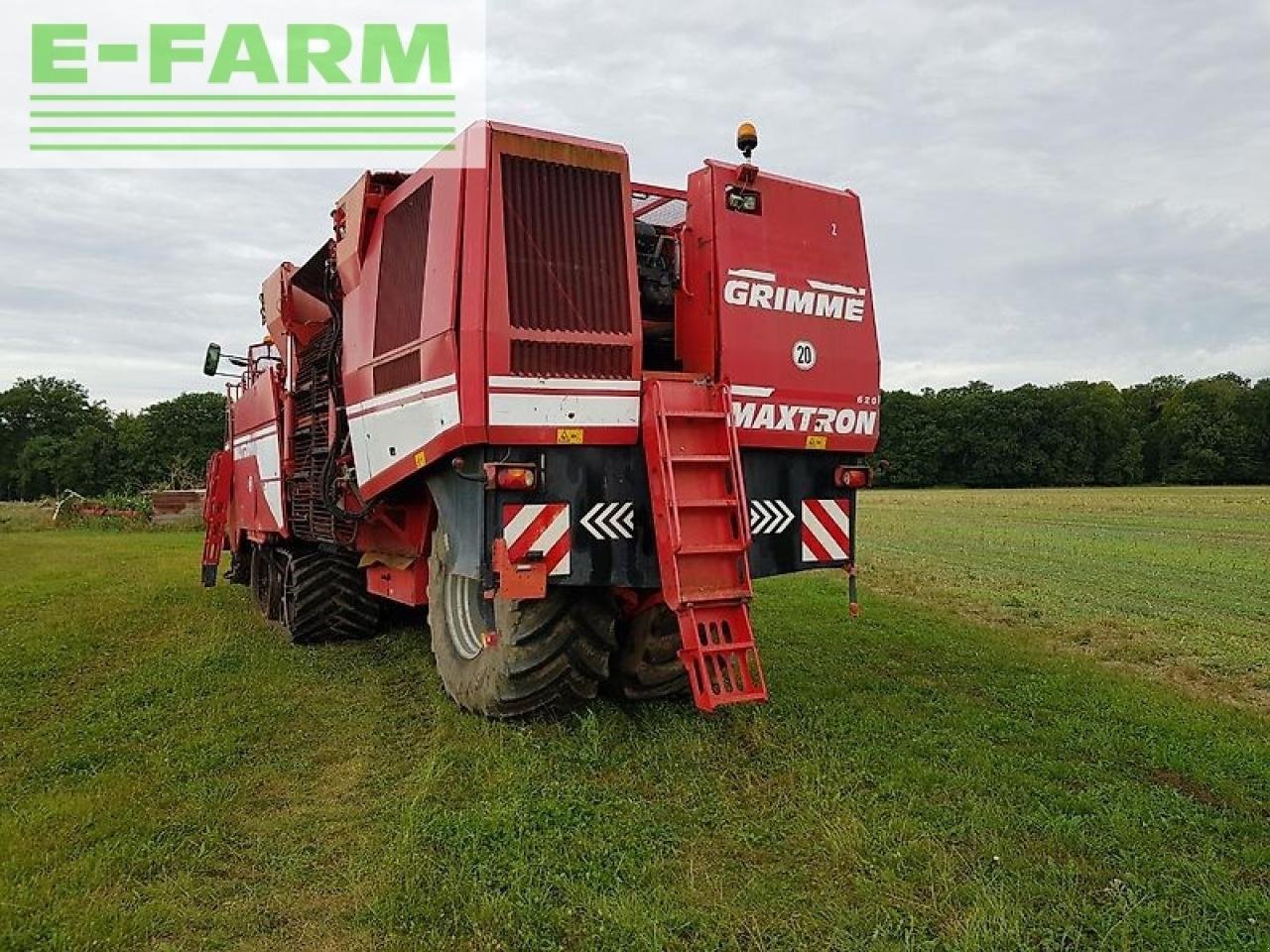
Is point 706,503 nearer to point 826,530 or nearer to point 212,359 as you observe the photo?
point 826,530

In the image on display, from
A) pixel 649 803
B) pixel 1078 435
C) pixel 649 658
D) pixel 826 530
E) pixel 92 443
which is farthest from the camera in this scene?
pixel 1078 435

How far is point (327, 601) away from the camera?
8.19 meters

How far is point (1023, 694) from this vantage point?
6.09 m

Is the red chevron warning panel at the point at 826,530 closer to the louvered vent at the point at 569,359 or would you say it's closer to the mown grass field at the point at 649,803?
the mown grass field at the point at 649,803

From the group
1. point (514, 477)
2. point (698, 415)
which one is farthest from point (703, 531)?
point (514, 477)

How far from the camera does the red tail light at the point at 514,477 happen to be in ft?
15.7

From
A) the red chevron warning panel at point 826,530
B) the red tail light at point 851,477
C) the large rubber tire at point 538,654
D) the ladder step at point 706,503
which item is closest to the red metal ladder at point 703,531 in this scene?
the ladder step at point 706,503

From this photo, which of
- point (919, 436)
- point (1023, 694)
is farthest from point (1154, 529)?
point (919, 436)

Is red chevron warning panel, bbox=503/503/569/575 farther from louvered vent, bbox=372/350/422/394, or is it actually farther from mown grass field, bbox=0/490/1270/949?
louvered vent, bbox=372/350/422/394

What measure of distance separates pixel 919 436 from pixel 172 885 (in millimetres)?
81678

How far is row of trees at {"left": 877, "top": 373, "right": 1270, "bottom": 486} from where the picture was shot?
71438mm

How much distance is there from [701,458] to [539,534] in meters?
0.99

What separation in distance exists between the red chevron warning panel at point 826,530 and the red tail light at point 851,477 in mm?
117

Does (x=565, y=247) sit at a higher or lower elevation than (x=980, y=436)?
lower
